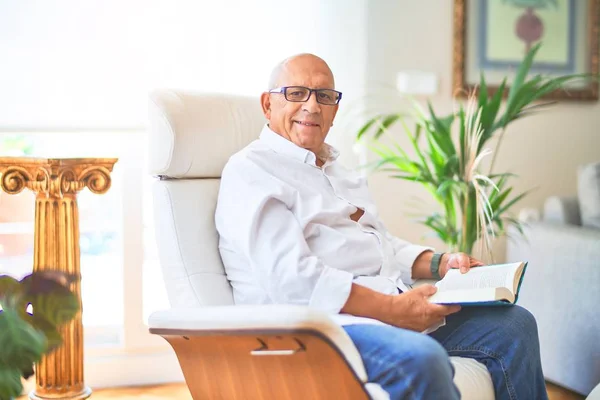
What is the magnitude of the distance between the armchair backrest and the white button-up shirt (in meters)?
0.06

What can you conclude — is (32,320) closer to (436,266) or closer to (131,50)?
(436,266)

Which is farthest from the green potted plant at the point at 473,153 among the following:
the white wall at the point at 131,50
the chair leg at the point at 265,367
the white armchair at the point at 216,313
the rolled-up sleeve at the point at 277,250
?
the chair leg at the point at 265,367

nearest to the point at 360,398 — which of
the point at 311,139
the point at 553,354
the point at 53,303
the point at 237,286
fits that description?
the point at 237,286

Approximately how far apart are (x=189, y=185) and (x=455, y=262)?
700mm

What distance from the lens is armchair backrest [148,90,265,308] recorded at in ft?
5.97

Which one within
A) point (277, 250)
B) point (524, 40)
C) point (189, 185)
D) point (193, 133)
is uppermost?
point (524, 40)

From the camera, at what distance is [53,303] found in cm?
63

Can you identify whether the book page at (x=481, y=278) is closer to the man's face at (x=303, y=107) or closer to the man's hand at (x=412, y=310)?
the man's hand at (x=412, y=310)

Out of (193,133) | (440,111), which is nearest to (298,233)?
(193,133)

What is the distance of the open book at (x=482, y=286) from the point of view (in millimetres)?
1631

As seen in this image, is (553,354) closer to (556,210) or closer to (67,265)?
(556,210)

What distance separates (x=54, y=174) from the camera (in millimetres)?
2215

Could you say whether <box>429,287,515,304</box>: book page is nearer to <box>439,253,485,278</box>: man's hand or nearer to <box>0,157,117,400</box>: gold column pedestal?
<box>439,253,485,278</box>: man's hand

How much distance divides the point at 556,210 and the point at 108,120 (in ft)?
5.40
